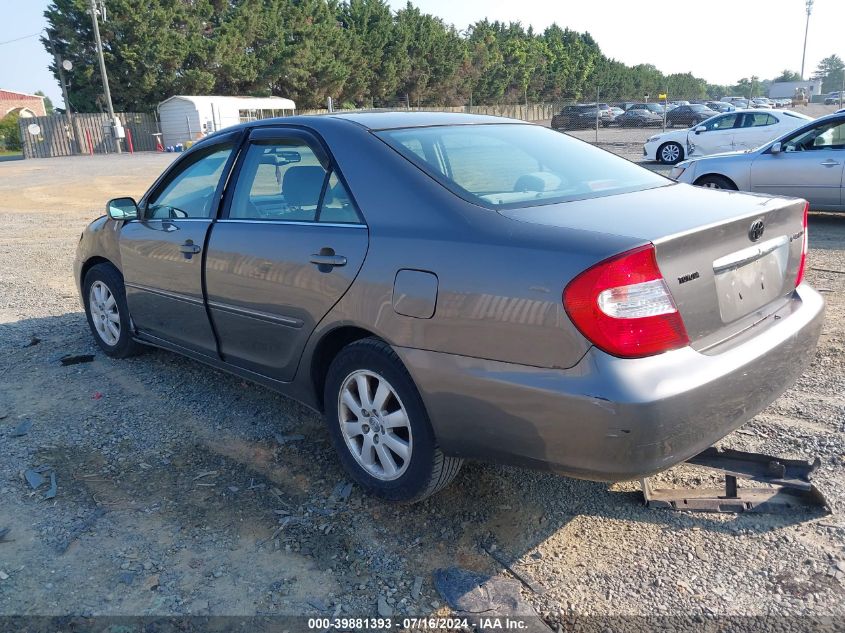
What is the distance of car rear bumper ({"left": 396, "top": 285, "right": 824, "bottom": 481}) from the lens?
2.31 m

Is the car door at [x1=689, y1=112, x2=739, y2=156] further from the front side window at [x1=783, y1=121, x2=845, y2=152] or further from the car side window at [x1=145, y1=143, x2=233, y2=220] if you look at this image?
the car side window at [x1=145, y1=143, x2=233, y2=220]

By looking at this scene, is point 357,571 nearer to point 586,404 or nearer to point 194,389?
point 586,404

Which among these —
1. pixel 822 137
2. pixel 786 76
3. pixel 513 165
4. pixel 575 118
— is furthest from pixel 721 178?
pixel 786 76

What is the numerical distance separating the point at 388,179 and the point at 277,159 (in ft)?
3.10

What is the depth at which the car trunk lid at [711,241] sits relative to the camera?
2.48 meters

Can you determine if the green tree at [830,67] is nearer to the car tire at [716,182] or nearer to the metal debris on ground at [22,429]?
the car tire at [716,182]

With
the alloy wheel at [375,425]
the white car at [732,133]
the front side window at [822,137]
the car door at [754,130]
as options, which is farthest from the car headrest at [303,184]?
the car door at [754,130]

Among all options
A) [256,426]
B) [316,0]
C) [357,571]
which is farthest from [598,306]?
[316,0]

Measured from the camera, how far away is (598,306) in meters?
2.32

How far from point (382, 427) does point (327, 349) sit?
0.49 m

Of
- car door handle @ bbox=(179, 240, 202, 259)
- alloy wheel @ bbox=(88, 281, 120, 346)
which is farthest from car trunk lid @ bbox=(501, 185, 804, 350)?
alloy wheel @ bbox=(88, 281, 120, 346)

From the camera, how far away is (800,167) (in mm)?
9203

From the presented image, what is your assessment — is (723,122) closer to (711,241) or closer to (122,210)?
(122,210)

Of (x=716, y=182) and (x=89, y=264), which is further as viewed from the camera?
(x=716, y=182)
